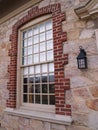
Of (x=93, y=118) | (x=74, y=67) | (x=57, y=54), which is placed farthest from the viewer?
(x=57, y=54)

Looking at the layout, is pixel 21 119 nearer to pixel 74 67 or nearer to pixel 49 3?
pixel 74 67

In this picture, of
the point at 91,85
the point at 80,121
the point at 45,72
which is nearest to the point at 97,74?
the point at 91,85

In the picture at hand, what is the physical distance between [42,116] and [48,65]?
1.11 meters

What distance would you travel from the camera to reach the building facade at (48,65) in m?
2.63

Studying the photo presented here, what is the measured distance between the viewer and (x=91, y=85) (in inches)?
101

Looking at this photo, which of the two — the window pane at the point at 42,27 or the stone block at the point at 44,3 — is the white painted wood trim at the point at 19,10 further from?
the window pane at the point at 42,27

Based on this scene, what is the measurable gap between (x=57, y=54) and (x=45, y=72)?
1.94 ft

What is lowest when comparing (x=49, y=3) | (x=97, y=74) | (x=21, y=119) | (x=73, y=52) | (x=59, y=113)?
(x=21, y=119)

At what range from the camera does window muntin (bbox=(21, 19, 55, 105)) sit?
3.39 metres

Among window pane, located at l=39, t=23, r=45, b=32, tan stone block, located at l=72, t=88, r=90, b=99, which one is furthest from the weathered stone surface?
window pane, located at l=39, t=23, r=45, b=32

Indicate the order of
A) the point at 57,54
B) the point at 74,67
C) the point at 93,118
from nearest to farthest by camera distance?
the point at 93,118 < the point at 74,67 < the point at 57,54

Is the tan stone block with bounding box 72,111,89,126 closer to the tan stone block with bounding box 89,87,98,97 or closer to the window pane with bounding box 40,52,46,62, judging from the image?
the tan stone block with bounding box 89,87,98,97

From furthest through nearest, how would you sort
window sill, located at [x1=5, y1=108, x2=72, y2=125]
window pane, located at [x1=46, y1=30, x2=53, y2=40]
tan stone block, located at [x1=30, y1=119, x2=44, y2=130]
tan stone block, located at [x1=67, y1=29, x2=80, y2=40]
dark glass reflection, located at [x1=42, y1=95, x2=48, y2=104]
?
1. window pane, located at [x1=46, y1=30, x2=53, y2=40]
2. dark glass reflection, located at [x1=42, y1=95, x2=48, y2=104]
3. tan stone block, located at [x1=30, y1=119, x2=44, y2=130]
4. tan stone block, located at [x1=67, y1=29, x2=80, y2=40]
5. window sill, located at [x1=5, y1=108, x2=72, y2=125]

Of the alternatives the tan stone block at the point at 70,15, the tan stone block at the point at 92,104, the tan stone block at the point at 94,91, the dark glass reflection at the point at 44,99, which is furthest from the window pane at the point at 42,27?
the tan stone block at the point at 92,104
